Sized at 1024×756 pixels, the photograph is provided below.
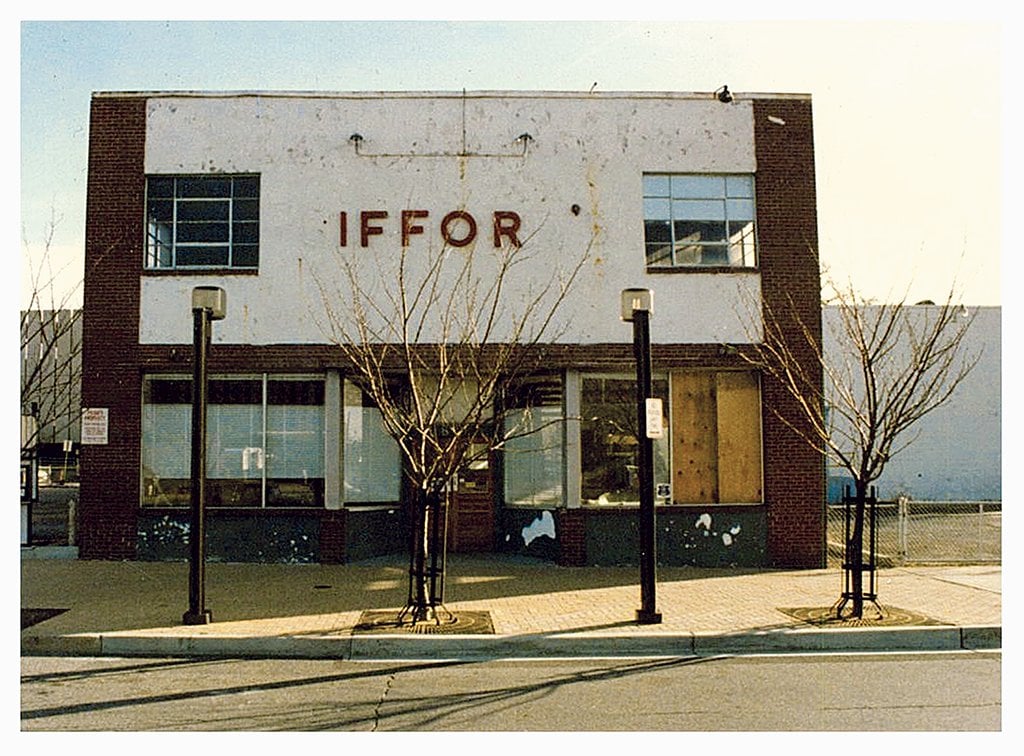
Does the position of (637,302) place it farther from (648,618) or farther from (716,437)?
(716,437)

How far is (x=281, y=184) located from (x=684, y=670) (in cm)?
960

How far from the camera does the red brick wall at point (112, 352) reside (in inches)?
609

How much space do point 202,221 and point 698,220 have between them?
7.36 m

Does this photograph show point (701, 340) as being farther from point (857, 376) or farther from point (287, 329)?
point (857, 376)

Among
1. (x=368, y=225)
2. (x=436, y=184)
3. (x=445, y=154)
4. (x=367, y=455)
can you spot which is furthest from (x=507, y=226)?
(x=367, y=455)

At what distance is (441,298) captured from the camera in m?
15.4


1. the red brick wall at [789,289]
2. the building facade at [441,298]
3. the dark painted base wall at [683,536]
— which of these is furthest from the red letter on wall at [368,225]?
the red brick wall at [789,289]

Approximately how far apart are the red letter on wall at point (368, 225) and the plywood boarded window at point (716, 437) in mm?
4877

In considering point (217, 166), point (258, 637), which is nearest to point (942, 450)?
point (217, 166)

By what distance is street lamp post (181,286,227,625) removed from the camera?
10.8 meters

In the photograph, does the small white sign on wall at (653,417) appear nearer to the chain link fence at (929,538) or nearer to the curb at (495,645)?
the curb at (495,645)

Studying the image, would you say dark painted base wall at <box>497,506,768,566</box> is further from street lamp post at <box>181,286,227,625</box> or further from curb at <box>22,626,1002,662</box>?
street lamp post at <box>181,286,227,625</box>

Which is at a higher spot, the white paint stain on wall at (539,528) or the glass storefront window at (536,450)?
the glass storefront window at (536,450)

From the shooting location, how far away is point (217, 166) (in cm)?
1562
